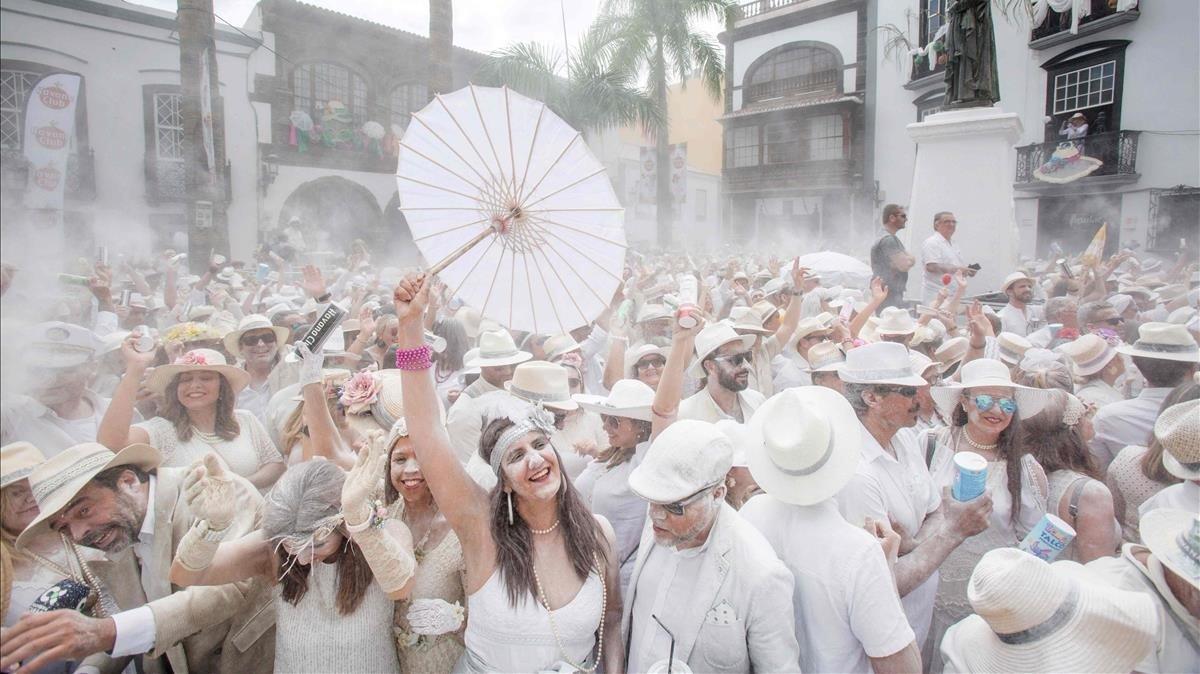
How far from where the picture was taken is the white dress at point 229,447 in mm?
3178

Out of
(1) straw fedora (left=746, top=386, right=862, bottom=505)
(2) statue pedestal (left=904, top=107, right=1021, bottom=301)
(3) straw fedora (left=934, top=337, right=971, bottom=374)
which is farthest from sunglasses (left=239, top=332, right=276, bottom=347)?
(2) statue pedestal (left=904, top=107, right=1021, bottom=301)

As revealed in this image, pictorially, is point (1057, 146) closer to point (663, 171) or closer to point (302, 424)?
point (663, 171)

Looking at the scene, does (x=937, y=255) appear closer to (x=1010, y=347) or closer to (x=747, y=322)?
(x=1010, y=347)

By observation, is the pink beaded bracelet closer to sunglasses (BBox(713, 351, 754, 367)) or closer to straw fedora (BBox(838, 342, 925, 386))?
straw fedora (BBox(838, 342, 925, 386))

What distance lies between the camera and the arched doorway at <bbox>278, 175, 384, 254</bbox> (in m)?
6.04

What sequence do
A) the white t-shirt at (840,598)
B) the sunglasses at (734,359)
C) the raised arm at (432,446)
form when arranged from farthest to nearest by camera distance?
1. the sunglasses at (734,359)
2. the raised arm at (432,446)
3. the white t-shirt at (840,598)

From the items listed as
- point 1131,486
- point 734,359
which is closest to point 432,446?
point 734,359

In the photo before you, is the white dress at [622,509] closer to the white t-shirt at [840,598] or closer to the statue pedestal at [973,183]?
the white t-shirt at [840,598]

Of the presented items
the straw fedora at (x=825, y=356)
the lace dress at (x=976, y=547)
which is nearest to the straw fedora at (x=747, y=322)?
the straw fedora at (x=825, y=356)

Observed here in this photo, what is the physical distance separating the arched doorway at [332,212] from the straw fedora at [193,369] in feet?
8.06

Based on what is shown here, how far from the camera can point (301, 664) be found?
7.23 ft

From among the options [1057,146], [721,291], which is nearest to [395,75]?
[721,291]

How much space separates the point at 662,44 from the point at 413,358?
6.18 metres

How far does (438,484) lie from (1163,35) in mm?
9683
